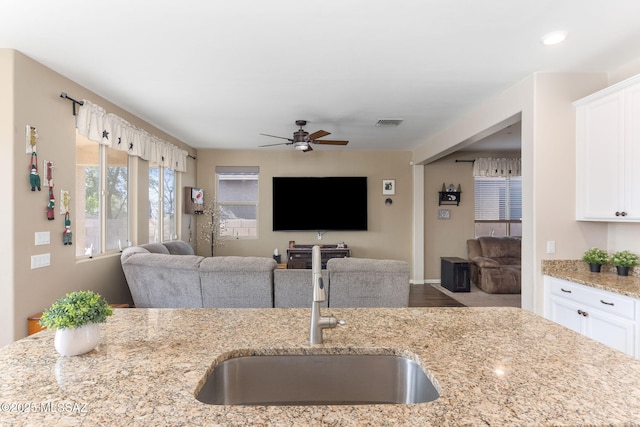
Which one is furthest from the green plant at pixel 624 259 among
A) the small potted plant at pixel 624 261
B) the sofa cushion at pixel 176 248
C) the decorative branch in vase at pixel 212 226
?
the decorative branch in vase at pixel 212 226

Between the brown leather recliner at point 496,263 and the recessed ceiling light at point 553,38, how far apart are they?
4102mm

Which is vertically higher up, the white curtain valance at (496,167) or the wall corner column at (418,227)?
the white curtain valance at (496,167)

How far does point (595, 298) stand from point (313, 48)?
2.80m

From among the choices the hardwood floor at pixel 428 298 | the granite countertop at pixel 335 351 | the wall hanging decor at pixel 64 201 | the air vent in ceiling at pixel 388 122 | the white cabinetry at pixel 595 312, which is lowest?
the hardwood floor at pixel 428 298

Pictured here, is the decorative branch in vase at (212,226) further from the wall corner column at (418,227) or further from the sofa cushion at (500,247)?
the sofa cushion at (500,247)

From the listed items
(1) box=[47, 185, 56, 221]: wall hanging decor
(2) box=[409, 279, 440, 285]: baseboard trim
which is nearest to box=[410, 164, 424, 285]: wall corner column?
(2) box=[409, 279, 440, 285]: baseboard trim

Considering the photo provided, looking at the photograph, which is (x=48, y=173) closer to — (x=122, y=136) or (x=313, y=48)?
(x=122, y=136)

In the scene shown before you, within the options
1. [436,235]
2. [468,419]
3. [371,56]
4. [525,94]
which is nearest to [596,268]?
[525,94]

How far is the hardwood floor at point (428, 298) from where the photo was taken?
5148 millimetres

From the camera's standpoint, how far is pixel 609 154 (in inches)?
110

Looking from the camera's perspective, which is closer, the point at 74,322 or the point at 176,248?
the point at 74,322

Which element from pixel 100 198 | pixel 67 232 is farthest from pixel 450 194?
pixel 67 232

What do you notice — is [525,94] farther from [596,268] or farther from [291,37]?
[291,37]

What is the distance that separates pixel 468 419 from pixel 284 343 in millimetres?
630
